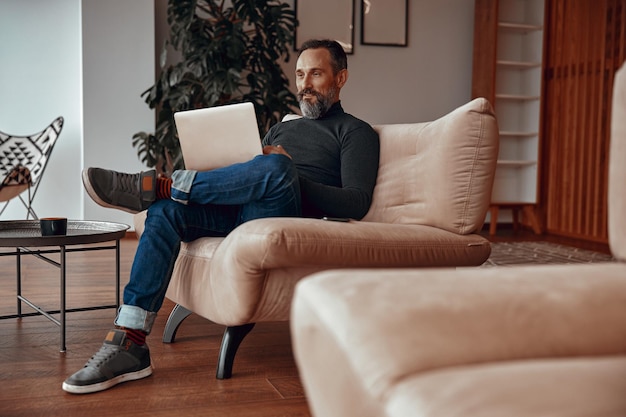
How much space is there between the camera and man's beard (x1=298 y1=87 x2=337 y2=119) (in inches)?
104

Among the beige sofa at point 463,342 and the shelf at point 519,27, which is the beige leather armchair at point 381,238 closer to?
the beige sofa at point 463,342

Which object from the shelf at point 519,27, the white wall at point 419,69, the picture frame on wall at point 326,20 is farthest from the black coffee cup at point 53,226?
the shelf at point 519,27

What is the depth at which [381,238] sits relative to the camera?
1.92m

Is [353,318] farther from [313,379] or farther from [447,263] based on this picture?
[447,263]

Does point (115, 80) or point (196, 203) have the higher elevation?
point (115, 80)

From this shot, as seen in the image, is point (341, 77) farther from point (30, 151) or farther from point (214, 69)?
point (30, 151)

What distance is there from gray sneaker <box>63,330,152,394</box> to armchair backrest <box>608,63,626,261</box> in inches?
54.8

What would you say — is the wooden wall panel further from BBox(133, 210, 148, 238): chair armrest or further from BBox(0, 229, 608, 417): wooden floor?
BBox(133, 210, 148, 238): chair armrest

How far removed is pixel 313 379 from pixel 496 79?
19.7 ft

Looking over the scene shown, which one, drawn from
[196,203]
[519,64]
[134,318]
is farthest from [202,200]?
[519,64]

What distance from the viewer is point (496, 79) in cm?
638

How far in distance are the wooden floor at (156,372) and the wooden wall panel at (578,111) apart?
385cm

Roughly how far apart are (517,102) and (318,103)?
4260 mm

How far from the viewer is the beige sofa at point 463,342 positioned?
0.62m
